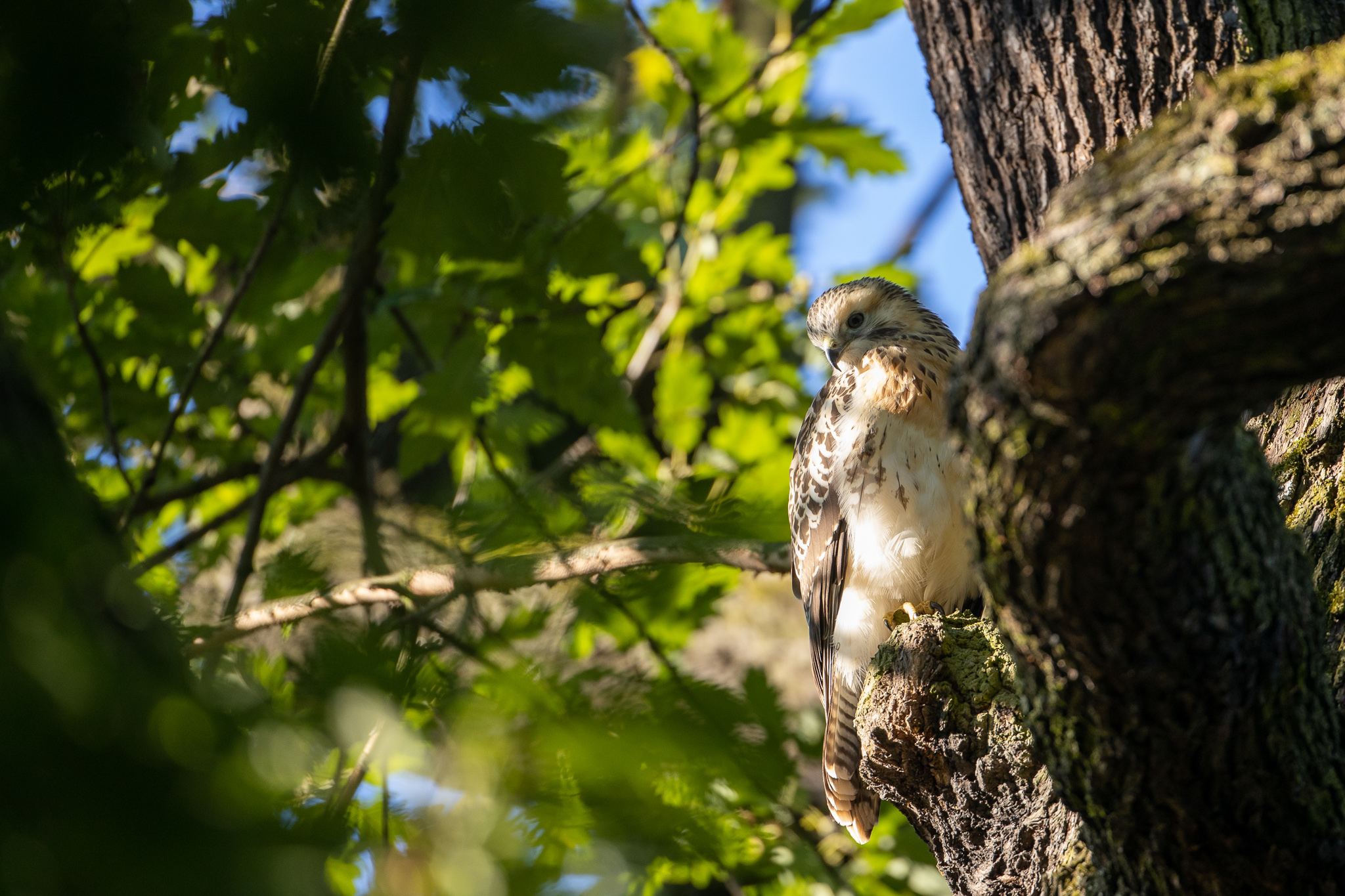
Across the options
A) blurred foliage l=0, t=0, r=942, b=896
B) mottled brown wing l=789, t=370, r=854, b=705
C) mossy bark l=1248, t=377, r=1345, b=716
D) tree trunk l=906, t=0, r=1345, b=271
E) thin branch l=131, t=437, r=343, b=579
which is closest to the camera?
blurred foliage l=0, t=0, r=942, b=896

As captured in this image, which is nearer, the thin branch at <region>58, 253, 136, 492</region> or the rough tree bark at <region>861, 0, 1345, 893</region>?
the rough tree bark at <region>861, 0, 1345, 893</region>

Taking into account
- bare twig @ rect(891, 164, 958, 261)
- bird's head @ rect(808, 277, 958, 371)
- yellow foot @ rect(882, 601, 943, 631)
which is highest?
bare twig @ rect(891, 164, 958, 261)

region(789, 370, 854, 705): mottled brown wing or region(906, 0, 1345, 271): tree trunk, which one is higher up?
region(906, 0, 1345, 271): tree trunk

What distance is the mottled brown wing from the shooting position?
296 cm

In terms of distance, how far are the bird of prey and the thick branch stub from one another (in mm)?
670

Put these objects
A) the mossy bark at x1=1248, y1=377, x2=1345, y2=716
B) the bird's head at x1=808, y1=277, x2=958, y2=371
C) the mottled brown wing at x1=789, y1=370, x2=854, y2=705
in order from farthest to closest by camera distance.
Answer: the bird's head at x1=808, y1=277, x2=958, y2=371
the mottled brown wing at x1=789, y1=370, x2=854, y2=705
the mossy bark at x1=1248, y1=377, x2=1345, y2=716

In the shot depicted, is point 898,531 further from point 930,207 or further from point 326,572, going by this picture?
point 930,207

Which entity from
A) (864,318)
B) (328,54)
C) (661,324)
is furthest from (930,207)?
(328,54)

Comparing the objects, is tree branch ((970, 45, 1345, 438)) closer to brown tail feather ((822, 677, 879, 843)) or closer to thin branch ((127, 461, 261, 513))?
brown tail feather ((822, 677, 879, 843))

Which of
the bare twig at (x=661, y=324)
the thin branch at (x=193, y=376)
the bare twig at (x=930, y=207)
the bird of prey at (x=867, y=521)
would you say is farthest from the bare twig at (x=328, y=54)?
the bare twig at (x=930, y=207)

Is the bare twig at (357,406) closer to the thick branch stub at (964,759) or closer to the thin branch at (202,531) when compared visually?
the thin branch at (202,531)

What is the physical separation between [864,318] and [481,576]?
235 cm

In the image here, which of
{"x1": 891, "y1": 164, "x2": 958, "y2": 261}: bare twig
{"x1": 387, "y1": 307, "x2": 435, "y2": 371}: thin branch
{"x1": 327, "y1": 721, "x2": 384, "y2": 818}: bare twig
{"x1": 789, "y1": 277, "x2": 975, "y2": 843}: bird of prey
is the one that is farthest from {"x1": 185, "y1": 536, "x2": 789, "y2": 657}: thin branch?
{"x1": 891, "y1": 164, "x2": 958, "y2": 261}: bare twig

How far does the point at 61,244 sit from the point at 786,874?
2.63 meters
